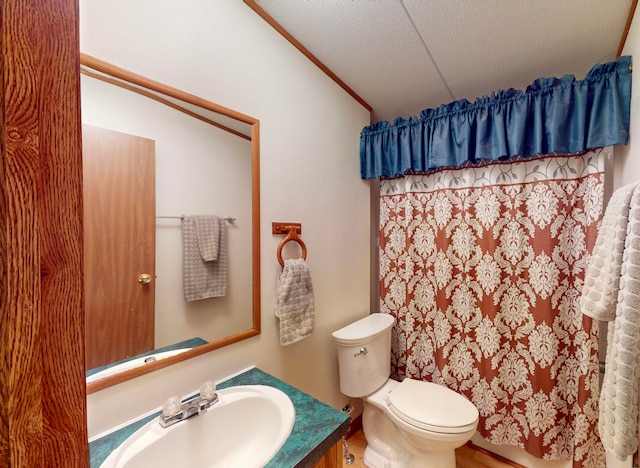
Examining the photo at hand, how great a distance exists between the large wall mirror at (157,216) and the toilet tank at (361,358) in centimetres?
60

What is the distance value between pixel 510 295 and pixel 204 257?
1642 mm

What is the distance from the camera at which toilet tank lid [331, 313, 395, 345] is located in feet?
4.92

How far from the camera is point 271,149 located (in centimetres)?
125

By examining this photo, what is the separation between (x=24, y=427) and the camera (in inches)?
10.3

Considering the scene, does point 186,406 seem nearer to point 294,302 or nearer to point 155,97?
point 294,302

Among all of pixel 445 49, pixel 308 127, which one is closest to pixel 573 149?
pixel 445 49

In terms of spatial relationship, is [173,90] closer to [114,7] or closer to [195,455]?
[114,7]

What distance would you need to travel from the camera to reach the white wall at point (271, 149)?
0.84m

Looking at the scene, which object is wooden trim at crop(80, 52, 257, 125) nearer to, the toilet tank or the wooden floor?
the toilet tank

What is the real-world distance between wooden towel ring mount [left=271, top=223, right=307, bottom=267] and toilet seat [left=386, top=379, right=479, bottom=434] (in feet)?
3.11

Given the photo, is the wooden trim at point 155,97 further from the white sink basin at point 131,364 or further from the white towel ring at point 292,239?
the white sink basin at point 131,364

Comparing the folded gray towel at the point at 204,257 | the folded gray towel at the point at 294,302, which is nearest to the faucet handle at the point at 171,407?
the folded gray towel at the point at 204,257

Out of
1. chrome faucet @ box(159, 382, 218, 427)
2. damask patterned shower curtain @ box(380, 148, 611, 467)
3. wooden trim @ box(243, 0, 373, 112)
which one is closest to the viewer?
chrome faucet @ box(159, 382, 218, 427)

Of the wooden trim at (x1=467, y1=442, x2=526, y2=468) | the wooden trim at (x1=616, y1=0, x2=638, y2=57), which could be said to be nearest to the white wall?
the wooden trim at (x1=467, y1=442, x2=526, y2=468)
